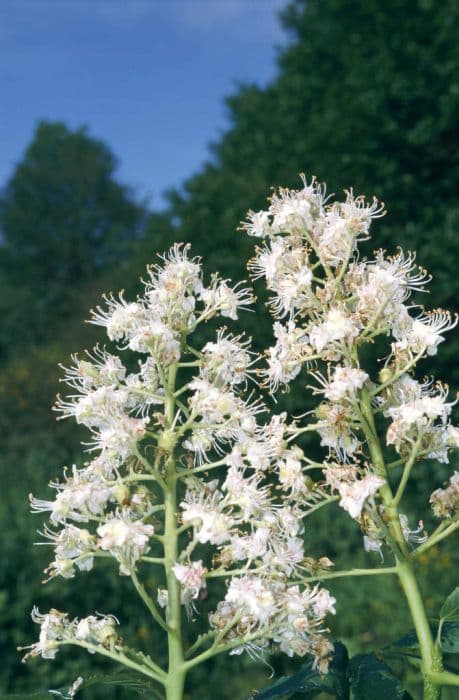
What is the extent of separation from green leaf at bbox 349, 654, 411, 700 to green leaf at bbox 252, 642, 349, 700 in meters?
0.03

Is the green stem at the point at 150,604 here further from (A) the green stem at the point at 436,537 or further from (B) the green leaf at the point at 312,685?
(A) the green stem at the point at 436,537

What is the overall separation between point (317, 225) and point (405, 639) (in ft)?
2.66

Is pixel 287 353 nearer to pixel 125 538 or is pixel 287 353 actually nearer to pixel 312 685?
pixel 125 538

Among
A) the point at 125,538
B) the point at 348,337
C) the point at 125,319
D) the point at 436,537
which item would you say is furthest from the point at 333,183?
the point at 125,538

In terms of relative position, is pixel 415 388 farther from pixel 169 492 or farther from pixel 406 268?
pixel 169 492

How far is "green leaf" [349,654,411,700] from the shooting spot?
1.39 m

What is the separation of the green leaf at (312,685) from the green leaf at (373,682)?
0.09 feet

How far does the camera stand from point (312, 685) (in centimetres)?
146

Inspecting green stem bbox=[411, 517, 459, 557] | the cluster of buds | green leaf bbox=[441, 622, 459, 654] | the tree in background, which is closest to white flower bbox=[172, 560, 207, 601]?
the cluster of buds

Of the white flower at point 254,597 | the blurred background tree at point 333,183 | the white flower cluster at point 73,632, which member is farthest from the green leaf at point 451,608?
the blurred background tree at point 333,183

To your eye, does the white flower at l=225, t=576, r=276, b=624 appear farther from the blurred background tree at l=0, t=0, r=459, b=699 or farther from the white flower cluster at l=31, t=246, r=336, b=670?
the blurred background tree at l=0, t=0, r=459, b=699

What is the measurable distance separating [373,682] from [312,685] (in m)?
0.11

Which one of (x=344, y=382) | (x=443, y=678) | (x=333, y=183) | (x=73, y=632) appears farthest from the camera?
(x=333, y=183)

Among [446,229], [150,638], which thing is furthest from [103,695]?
[446,229]
